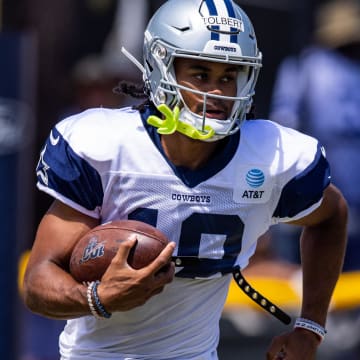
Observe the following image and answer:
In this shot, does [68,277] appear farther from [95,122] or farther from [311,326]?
[311,326]

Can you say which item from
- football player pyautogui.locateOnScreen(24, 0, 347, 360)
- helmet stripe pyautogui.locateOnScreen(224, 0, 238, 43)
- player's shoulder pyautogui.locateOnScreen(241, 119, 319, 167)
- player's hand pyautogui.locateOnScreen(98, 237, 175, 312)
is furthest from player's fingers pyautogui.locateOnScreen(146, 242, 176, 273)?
helmet stripe pyautogui.locateOnScreen(224, 0, 238, 43)

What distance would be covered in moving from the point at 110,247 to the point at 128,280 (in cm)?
19

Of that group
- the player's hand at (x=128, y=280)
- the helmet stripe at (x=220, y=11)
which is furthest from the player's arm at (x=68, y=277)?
the helmet stripe at (x=220, y=11)

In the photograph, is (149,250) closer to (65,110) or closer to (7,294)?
(7,294)

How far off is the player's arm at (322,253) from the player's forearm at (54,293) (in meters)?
0.99

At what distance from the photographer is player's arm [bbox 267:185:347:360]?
4297mm

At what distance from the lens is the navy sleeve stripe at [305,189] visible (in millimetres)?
4094

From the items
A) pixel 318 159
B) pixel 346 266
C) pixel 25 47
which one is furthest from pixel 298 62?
pixel 318 159

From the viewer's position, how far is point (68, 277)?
146 inches

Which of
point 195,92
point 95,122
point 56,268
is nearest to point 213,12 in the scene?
point 195,92

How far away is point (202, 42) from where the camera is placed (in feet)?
12.8

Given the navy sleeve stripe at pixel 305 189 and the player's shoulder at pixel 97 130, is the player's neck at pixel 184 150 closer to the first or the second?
the player's shoulder at pixel 97 130

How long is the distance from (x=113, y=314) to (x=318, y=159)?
0.89m

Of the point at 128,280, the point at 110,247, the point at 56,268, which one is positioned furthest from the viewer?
the point at 56,268
